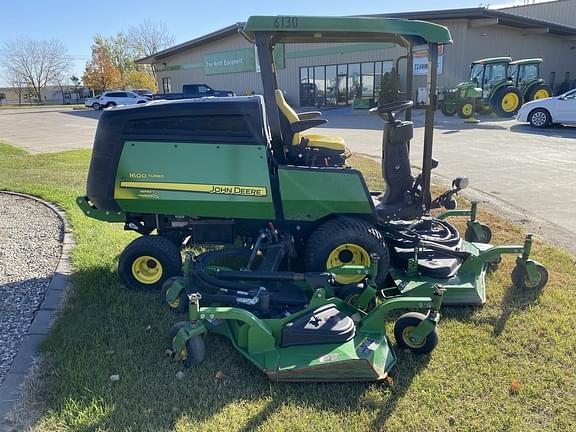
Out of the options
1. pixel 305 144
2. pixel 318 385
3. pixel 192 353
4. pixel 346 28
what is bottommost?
pixel 318 385

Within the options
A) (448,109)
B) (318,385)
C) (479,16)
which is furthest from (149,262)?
(479,16)

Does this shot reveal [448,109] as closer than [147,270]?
No

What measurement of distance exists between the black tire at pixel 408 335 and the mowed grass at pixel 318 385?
3.0 inches

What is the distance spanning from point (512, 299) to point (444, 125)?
1415cm

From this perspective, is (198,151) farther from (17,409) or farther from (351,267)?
(17,409)

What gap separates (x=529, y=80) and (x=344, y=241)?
1889 centimetres

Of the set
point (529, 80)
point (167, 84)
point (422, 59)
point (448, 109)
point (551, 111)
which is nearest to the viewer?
point (422, 59)

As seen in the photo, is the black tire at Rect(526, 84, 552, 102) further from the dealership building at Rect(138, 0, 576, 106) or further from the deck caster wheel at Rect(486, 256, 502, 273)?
the deck caster wheel at Rect(486, 256, 502, 273)

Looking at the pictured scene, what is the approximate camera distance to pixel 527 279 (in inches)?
140

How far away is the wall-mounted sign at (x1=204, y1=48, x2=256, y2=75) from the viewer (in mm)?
29234

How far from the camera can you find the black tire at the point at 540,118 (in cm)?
1466

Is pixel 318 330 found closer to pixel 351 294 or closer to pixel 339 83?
pixel 351 294

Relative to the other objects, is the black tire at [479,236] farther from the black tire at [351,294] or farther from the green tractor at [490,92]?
the green tractor at [490,92]

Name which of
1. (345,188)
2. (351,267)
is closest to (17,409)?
(351,267)
